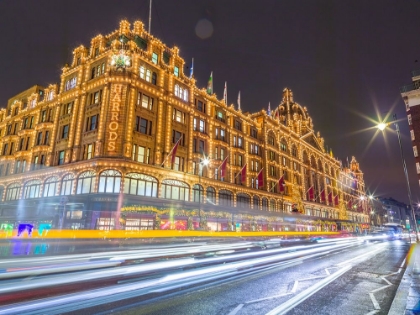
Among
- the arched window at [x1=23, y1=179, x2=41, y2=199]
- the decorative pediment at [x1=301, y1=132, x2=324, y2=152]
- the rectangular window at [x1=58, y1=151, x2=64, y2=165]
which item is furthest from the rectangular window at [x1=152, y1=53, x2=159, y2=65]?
the decorative pediment at [x1=301, y1=132, x2=324, y2=152]

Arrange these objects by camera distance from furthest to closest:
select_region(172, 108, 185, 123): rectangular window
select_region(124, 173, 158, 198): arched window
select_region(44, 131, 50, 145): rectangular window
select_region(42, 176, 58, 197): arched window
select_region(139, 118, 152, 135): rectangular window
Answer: select_region(44, 131, 50, 145): rectangular window, select_region(172, 108, 185, 123): rectangular window, select_region(42, 176, 58, 197): arched window, select_region(139, 118, 152, 135): rectangular window, select_region(124, 173, 158, 198): arched window

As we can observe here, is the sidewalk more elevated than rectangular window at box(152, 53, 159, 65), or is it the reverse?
rectangular window at box(152, 53, 159, 65)

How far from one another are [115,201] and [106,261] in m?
19.6

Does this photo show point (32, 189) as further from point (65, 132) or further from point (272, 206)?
point (272, 206)

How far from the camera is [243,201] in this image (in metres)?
45.8

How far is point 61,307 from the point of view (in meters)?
6.09

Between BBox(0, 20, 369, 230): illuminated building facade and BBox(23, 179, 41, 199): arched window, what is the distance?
0.16 m

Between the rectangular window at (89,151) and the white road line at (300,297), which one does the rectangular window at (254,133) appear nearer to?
the rectangular window at (89,151)

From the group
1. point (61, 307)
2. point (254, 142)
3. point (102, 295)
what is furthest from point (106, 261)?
point (254, 142)

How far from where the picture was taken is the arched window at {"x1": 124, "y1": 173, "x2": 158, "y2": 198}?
30042mm

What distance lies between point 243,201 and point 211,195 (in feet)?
26.7

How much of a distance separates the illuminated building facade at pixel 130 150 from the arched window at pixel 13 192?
16 centimetres

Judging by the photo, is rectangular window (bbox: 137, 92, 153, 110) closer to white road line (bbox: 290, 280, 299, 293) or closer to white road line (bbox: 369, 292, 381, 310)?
white road line (bbox: 290, 280, 299, 293)

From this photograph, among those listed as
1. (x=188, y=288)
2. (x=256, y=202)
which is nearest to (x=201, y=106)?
(x=256, y=202)
